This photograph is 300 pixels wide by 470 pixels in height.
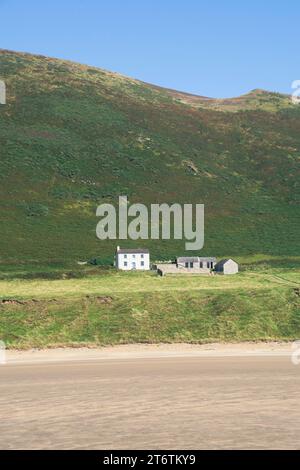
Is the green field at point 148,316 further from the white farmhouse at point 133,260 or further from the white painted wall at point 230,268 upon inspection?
the white farmhouse at point 133,260

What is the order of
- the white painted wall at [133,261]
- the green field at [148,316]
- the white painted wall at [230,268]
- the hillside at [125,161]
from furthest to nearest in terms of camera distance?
the hillside at [125,161] → the white painted wall at [133,261] → the white painted wall at [230,268] → the green field at [148,316]

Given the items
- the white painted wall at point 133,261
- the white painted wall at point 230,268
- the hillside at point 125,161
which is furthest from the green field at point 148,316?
the hillside at point 125,161

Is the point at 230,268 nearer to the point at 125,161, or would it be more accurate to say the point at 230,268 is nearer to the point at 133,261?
the point at 133,261

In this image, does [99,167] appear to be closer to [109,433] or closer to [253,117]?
[253,117]

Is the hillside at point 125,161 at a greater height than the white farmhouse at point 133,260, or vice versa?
the hillside at point 125,161

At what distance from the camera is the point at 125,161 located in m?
114

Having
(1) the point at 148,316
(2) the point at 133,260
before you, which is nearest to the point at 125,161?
(2) the point at 133,260

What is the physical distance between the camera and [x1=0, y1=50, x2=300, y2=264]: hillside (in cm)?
8775

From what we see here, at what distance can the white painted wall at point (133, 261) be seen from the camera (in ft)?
237

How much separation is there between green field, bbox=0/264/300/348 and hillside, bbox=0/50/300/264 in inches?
1306

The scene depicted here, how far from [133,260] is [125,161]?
42763 millimetres

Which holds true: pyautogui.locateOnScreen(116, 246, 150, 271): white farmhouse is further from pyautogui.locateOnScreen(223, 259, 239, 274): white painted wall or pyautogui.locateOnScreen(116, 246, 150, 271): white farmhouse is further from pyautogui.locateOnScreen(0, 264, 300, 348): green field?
pyautogui.locateOnScreen(0, 264, 300, 348): green field

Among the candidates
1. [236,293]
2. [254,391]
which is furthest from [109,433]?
[236,293]

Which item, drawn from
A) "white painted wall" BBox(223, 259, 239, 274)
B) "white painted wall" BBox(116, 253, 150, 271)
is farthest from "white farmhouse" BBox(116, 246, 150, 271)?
Answer: "white painted wall" BBox(223, 259, 239, 274)
